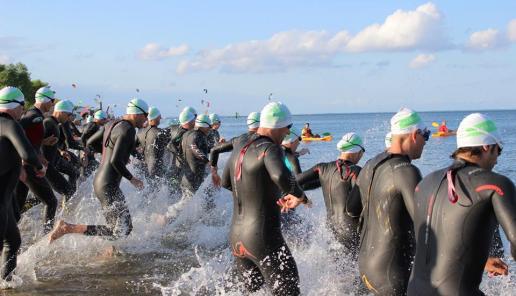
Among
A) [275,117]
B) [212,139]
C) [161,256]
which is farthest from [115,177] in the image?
[212,139]

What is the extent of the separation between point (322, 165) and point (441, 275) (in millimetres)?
3573

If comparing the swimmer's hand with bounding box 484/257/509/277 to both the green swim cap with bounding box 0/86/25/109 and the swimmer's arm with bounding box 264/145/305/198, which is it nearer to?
the swimmer's arm with bounding box 264/145/305/198

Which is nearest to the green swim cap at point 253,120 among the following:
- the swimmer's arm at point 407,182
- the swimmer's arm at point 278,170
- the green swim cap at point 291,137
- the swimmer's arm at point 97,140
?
the green swim cap at point 291,137

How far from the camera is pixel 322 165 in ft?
22.7

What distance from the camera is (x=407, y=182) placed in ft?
13.3

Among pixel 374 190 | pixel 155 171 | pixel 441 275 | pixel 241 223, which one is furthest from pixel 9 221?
pixel 155 171

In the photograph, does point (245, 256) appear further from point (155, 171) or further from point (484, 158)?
point (155, 171)

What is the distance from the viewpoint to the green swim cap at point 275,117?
17.4ft

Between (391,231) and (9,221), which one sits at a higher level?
(391,231)

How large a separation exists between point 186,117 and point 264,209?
7.43m

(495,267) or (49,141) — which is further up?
(49,141)

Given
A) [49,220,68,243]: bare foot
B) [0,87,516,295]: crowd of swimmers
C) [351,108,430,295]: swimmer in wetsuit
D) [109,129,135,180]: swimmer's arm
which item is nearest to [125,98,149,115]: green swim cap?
[0,87,516,295]: crowd of swimmers

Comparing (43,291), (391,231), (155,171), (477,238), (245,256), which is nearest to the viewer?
(477,238)

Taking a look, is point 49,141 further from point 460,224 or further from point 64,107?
point 460,224
